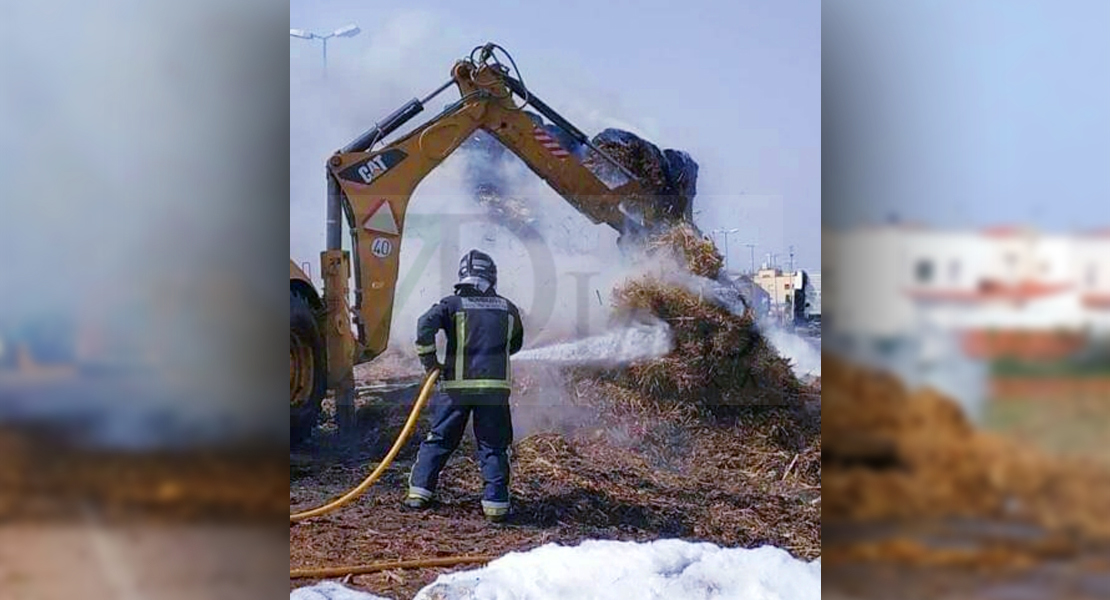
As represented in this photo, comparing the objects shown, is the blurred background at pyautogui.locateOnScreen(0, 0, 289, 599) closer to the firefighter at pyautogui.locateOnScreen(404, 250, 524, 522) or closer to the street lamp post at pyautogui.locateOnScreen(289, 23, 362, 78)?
the street lamp post at pyautogui.locateOnScreen(289, 23, 362, 78)

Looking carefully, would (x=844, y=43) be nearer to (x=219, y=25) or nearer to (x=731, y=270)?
(x=731, y=270)

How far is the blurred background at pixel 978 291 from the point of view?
4047mm

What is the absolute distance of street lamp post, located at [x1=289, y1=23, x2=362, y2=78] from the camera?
4320 millimetres

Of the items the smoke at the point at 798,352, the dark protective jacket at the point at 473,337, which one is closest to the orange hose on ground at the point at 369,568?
the dark protective jacket at the point at 473,337

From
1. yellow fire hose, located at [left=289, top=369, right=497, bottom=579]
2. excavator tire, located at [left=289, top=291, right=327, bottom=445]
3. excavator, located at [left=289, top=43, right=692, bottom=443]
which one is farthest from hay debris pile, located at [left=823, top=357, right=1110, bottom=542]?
excavator tire, located at [left=289, top=291, right=327, bottom=445]

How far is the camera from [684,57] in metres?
4.40

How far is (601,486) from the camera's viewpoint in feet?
14.5

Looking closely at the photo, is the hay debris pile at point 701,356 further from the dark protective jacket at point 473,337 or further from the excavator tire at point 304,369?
the excavator tire at point 304,369

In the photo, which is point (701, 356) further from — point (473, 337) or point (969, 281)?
point (969, 281)

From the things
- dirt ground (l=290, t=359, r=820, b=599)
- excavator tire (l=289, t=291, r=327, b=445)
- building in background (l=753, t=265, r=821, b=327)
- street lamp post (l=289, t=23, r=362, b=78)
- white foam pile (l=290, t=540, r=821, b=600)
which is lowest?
white foam pile (l=290, t=540, r=821, b=600)

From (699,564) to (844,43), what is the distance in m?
1.92

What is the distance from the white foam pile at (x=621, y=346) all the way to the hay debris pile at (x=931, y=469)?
0.61 meters

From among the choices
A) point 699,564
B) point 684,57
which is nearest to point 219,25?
point 684,57

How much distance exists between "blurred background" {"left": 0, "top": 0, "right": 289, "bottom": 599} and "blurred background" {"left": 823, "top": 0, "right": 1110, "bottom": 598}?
209 centimetres
